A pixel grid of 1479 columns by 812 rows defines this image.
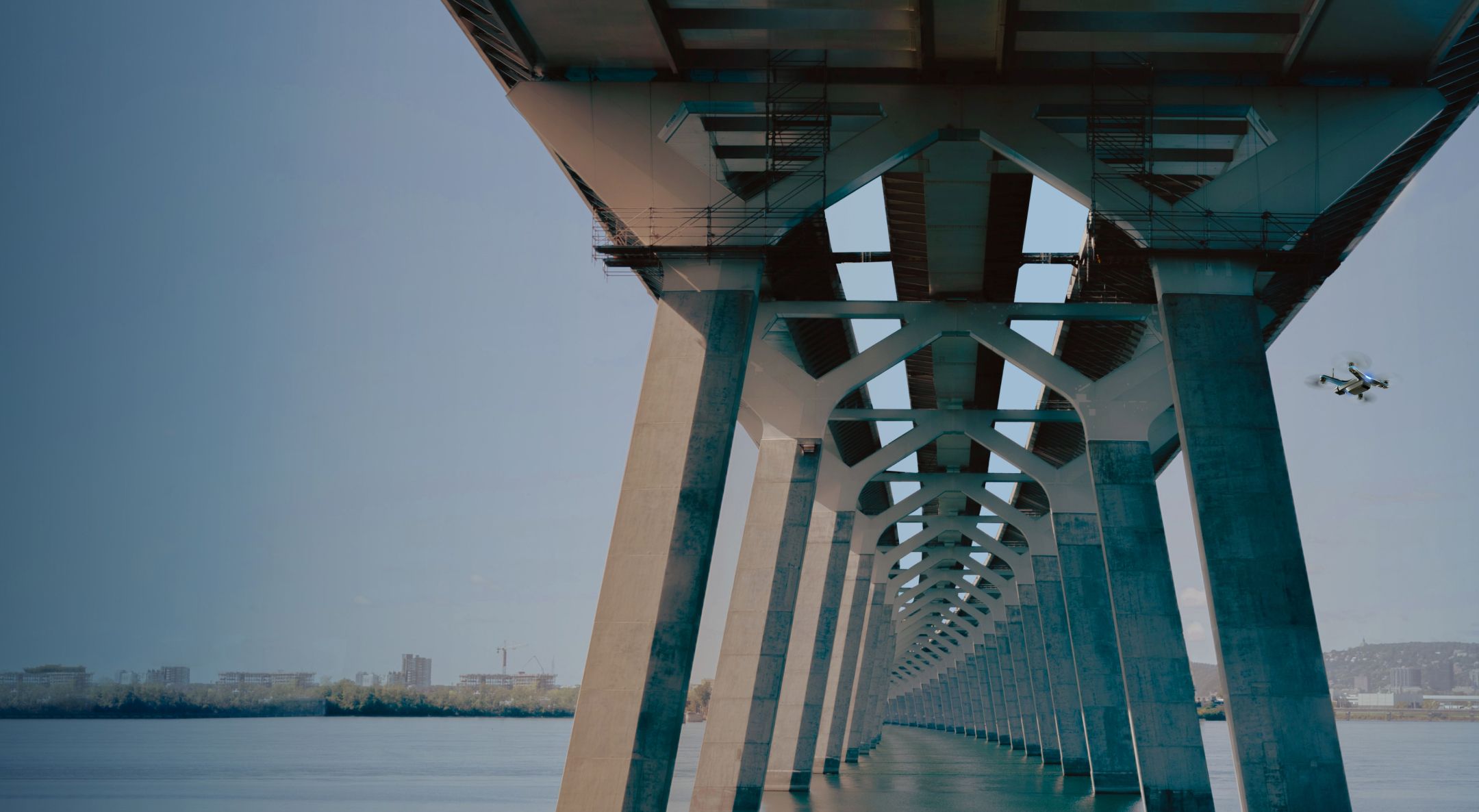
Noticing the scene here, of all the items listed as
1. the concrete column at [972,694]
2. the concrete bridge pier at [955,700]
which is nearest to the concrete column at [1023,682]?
the concrete column at [972,694]

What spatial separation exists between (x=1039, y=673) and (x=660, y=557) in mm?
54681

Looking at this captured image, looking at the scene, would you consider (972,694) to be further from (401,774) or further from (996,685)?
(401,774)

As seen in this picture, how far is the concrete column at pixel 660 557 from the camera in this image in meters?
21.9

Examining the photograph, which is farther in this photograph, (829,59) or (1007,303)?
(1007,303)

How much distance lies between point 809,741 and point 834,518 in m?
7.86

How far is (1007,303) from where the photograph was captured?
35.6m

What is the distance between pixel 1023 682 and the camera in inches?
3378

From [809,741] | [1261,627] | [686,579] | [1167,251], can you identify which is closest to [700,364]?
[686,579]

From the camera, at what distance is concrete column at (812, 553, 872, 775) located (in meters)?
57.3

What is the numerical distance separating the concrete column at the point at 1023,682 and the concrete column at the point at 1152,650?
4634 cm

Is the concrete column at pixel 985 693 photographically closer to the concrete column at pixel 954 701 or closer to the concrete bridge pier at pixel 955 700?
the concrete bridge pier at pixel 955 700

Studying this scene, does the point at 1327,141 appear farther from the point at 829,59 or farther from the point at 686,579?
the point at 686,579

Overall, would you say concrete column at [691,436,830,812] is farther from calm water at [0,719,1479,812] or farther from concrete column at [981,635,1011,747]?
concrete column at [981,635,1011,747]

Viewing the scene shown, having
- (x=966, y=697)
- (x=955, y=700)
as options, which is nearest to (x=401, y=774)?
(x=966, y=697)
